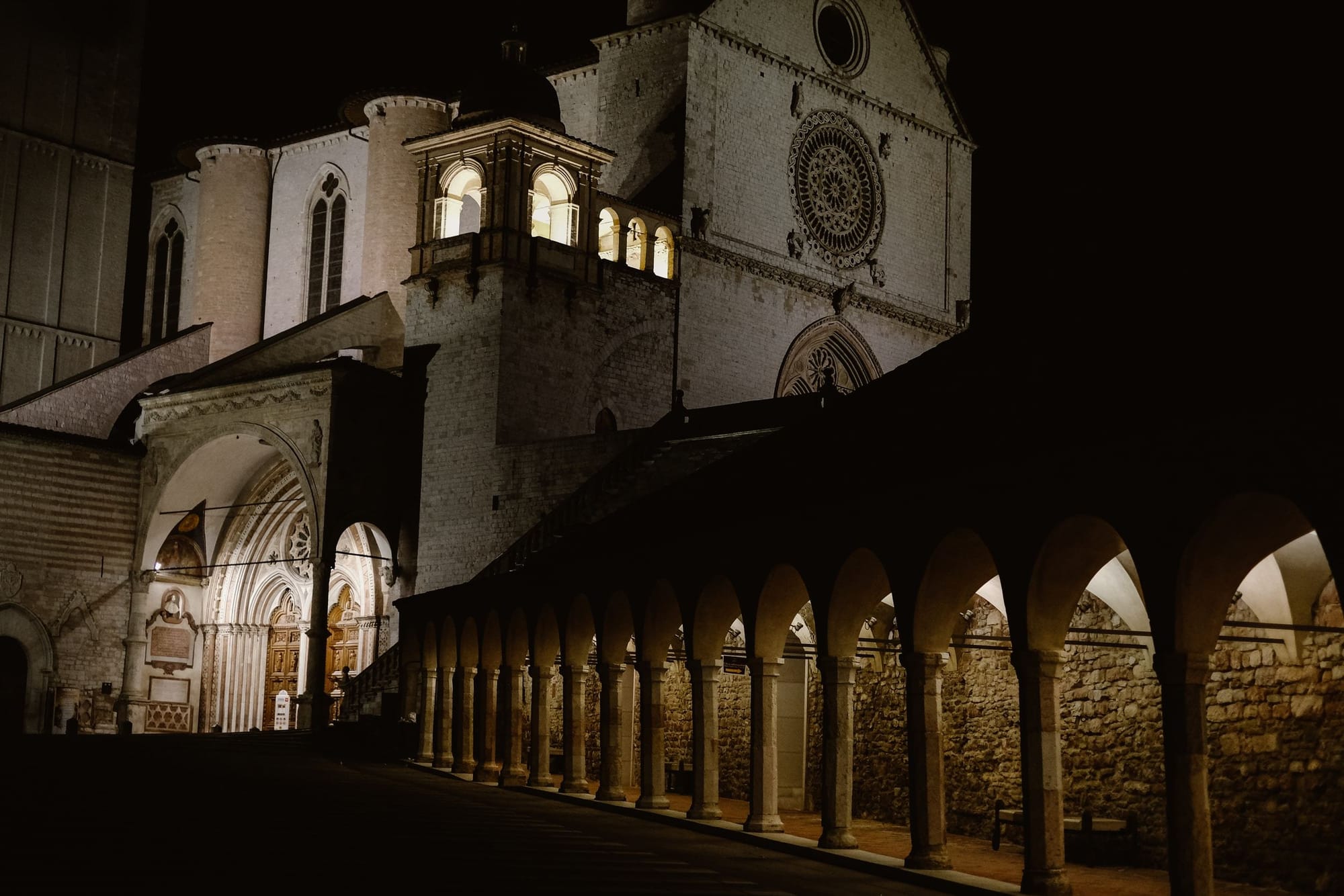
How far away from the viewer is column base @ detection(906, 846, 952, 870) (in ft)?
47.3

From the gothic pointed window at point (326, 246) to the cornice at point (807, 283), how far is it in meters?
10.1

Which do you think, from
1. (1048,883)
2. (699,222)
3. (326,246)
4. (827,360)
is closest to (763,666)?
(1048,883)

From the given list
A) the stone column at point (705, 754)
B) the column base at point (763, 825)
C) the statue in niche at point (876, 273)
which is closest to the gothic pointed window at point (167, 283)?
the statue in niche at point (876, 273)

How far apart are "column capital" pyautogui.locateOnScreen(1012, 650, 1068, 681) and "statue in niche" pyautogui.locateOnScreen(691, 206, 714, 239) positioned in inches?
933

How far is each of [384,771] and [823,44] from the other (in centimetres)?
2251

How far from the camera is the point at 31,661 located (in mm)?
35656

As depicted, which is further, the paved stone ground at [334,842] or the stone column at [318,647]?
the stone column at [318,647]

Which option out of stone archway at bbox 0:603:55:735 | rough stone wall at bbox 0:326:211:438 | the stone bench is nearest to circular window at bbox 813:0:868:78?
rough stone wall at bbox 0:326:211:438

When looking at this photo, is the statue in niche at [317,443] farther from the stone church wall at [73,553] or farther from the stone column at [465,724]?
the stone column at [465,724]

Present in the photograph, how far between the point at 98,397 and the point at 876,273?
18707 mm

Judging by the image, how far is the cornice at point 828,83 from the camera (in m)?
37.3

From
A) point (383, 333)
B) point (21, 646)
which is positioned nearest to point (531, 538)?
point (383, 333)

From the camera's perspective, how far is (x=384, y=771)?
2491cm

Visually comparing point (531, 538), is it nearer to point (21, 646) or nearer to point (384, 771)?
point (384, 771)
